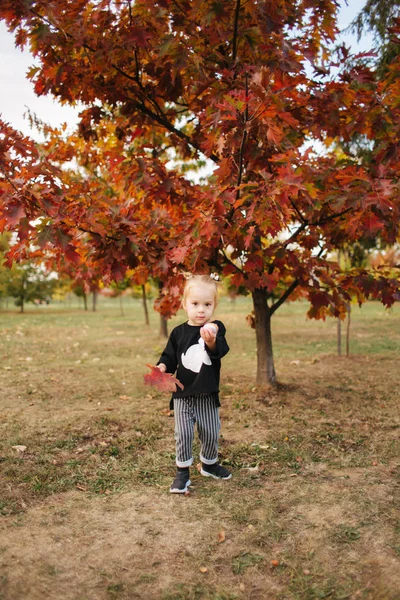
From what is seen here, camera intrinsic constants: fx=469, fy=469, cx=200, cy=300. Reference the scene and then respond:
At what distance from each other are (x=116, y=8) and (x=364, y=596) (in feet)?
14.7

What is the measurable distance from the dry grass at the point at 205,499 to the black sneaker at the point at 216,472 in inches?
3.7

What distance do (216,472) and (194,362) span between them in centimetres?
83

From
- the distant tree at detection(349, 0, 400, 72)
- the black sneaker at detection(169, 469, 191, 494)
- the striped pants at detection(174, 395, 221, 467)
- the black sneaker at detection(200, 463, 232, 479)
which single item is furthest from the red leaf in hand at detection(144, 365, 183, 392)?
the distant tree at detection(349, 0, 400, 72)

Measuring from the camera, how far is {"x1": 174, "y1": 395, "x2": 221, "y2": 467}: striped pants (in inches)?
121

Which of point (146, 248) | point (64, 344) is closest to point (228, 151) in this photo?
point (146, 248)

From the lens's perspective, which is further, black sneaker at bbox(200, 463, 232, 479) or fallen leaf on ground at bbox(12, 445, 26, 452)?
fallen leaf on ground at bbox(12, 445, 26, 452)

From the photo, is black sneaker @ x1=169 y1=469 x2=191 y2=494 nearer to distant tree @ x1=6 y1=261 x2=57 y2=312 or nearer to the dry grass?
the dry grass

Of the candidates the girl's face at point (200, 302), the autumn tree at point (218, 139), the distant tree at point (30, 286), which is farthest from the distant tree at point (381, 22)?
the distant tree at point (30, 286)

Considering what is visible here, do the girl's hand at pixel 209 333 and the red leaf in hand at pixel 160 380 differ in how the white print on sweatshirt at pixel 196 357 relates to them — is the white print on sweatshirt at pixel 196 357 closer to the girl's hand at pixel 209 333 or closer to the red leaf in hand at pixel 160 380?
the girl's hand at pixel 209 333

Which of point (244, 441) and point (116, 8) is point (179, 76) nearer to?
point (116, 8)

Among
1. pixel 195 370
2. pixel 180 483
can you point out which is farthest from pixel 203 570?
pixel 195 370

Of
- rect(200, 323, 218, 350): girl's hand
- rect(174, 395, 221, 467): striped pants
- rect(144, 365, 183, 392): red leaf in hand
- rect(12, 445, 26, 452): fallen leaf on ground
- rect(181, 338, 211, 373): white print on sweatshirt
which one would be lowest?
rect(12, 445, 26, 452): fallen leaf on ground

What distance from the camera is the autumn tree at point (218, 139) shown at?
3.20 m

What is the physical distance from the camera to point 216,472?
3.24 meters
